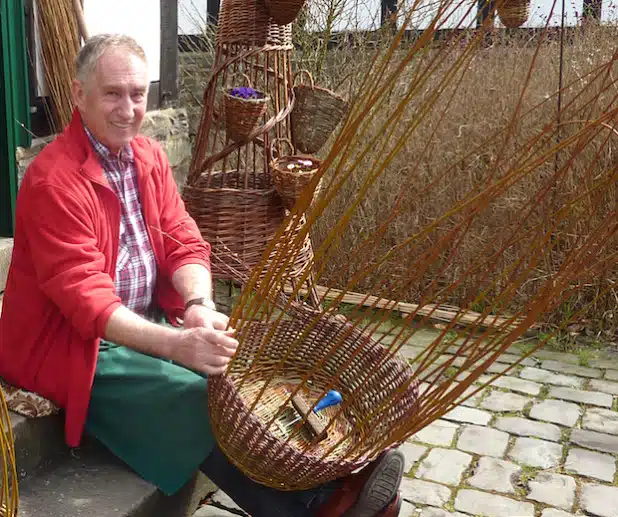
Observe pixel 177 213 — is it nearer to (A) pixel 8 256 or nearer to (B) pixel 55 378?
(B) pixel 55 378

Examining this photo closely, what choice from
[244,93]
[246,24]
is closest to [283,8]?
[246,24]

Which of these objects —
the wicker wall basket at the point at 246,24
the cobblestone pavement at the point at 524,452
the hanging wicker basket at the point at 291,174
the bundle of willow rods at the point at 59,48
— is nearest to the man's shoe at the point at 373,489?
the cobblestone pavement at the point at 524,452

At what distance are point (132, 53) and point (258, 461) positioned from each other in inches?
44.4

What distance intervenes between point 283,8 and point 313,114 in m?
0.56

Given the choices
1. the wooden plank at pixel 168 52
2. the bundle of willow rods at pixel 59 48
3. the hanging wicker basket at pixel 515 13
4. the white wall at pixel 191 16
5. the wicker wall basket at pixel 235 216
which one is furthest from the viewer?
the white wall at pixel 191 16

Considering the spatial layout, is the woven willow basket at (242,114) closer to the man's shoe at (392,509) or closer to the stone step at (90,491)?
the stone step at (90,491)

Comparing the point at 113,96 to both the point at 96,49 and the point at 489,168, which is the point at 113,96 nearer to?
the point at 96,49

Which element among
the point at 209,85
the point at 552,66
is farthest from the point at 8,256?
the point at 552,66

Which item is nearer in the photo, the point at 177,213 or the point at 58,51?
the point at 177,213

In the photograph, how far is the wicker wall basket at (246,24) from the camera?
12.0 ft

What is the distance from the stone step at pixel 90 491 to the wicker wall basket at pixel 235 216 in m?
1.59

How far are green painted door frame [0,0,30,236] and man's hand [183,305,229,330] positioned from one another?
1585mm

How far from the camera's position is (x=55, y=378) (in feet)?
7.04

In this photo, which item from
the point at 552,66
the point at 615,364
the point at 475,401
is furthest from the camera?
the point at 552,66
